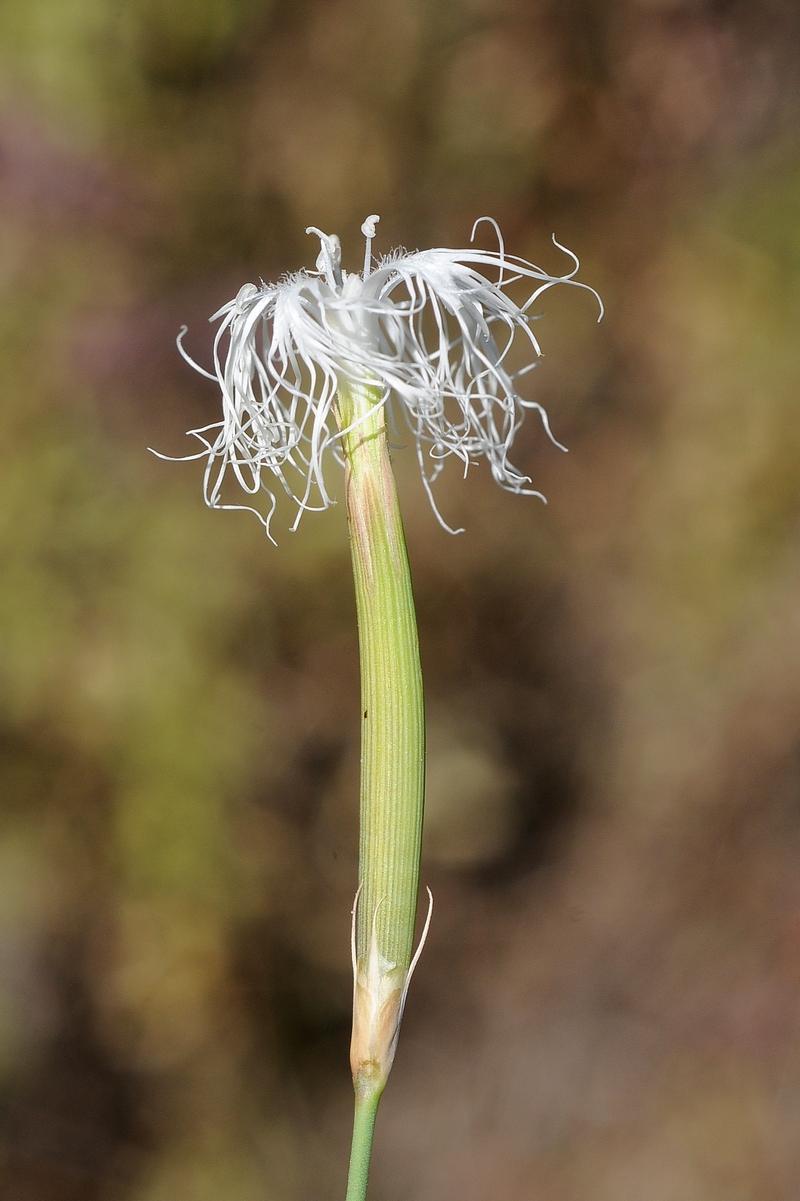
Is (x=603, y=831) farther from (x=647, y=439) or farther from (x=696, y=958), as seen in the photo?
(x=647, y=439)

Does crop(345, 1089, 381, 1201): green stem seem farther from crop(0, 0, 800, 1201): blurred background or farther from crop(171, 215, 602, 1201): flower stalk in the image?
crop(0, 0, 800, 1201): blurred background

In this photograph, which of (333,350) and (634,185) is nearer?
(333,350)

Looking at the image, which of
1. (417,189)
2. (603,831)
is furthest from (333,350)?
(603,831)

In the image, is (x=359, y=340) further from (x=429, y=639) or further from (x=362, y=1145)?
(x=429, y=639)

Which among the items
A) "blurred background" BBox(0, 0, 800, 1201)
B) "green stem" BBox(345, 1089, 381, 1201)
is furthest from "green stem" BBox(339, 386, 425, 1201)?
"blurred background" BBox(0, 0, 800, 1201)

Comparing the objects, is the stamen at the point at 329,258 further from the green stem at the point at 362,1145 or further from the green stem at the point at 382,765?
the green stem at the point at 362,1145

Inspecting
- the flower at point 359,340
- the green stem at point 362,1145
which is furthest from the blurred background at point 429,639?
the green stem at point 362,1145

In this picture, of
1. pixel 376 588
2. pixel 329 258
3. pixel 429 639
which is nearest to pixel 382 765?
pixel 376 588

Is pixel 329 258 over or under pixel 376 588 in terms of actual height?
over
